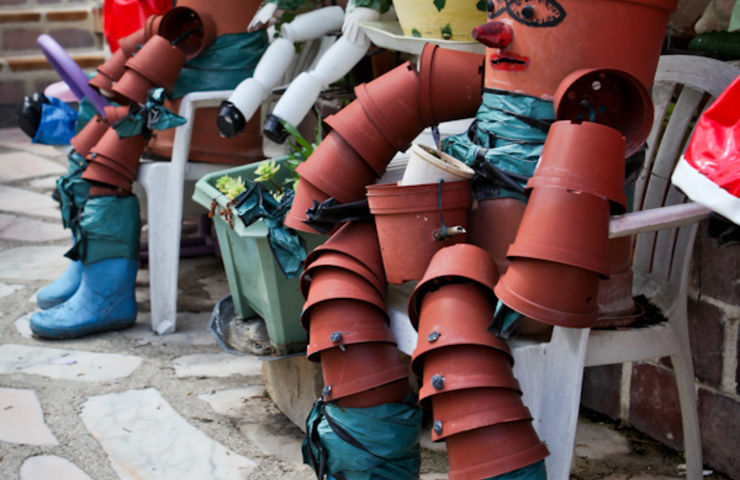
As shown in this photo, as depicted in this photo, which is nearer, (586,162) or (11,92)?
(586,162)

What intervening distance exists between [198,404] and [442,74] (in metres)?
1.23

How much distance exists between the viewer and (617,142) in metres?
1.29

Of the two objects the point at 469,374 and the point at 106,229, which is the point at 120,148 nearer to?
the point at 106,229

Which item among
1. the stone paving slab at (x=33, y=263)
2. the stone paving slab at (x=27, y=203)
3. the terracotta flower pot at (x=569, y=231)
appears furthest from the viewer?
the stone paving slab at (x=27, y=203)

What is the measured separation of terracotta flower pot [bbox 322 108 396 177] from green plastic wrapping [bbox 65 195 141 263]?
1339 mm

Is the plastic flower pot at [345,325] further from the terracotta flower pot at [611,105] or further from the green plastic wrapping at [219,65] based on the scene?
the green plastic wrapping at [219,65]

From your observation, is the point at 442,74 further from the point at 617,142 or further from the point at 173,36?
the point at 173,36

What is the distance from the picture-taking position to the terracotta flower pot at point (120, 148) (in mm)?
2734

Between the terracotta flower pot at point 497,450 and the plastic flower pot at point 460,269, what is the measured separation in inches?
8.9

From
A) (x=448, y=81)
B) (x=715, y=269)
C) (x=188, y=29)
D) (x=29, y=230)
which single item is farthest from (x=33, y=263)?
(x=715, y=269)

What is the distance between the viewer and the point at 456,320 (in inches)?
54.1

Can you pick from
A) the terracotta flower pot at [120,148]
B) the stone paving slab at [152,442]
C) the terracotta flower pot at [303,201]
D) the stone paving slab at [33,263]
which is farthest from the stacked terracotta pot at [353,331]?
the stone paving slab at [33,263]

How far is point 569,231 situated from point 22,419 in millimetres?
1644

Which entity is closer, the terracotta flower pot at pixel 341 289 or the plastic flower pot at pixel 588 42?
the plastic flower pot at pixel 588 42
